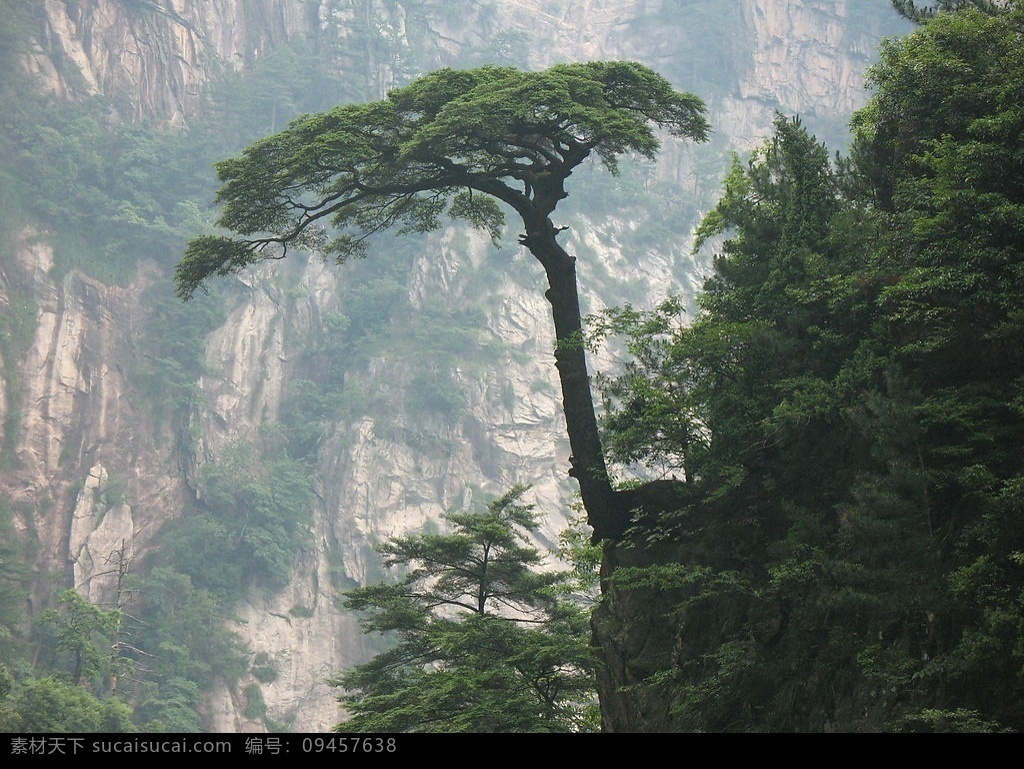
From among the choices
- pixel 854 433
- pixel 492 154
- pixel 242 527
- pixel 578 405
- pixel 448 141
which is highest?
pixel 242 527

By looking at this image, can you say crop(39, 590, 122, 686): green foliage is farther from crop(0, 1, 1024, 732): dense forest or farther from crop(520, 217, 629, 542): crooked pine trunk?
crop(0, 1, 1024, 732): dense forest

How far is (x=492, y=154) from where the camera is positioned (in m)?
11.9

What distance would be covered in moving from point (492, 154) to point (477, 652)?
540 centimetres

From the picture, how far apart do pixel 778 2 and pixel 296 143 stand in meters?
76.7

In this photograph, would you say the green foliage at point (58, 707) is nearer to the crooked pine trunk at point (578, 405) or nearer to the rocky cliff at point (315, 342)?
the rocky cliff at point (315, 342)

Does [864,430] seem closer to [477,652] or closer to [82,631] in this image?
[477,652]

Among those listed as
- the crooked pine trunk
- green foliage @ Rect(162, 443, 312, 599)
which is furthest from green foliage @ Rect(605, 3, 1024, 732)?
green foliage @ Rect(162, 443, 312, 599)

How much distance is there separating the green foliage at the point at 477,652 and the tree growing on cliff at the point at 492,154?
1.80 m

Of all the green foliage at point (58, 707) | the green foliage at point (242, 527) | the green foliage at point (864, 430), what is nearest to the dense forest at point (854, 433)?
the green foliage at point (864, 430)

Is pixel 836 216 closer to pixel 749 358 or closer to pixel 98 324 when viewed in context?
pixel 749 358

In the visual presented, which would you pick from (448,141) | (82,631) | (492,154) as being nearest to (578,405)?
(492,154)

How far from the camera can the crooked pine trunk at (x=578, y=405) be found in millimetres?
11227

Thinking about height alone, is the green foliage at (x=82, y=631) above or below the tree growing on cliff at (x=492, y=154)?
above

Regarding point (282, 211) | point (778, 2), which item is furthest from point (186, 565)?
point (778, 2)
